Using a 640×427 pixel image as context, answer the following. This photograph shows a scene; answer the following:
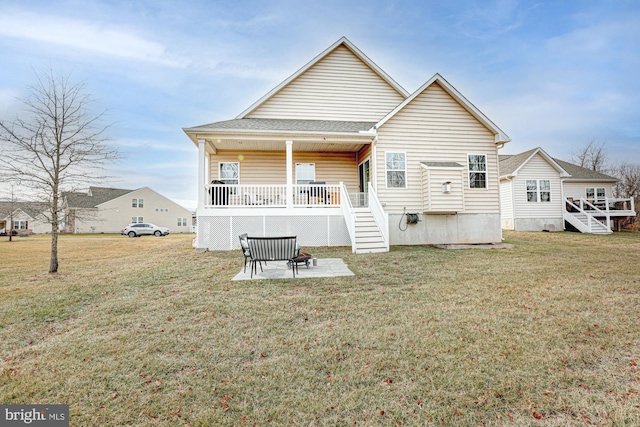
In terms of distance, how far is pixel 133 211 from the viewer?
43.2m

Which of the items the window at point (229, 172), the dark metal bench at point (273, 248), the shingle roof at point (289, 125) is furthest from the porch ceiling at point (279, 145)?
the dark metal bench at point (273, 248)

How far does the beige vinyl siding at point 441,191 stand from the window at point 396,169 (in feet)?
3.12

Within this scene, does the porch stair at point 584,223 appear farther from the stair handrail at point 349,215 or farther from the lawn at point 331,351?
the stair handrail at point 349,215

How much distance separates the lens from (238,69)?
657 inches

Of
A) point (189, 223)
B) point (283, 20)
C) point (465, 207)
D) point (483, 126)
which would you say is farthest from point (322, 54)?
point (189, 223)

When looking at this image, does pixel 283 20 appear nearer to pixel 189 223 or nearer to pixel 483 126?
pixel 483 126

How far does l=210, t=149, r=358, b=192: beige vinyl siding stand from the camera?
45.0ft

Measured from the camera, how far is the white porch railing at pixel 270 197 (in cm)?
1131

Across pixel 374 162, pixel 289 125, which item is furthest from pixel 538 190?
pixel 289 125

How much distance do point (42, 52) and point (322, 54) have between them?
10820mm

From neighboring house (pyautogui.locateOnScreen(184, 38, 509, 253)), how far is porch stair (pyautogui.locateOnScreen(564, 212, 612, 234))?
1089cm

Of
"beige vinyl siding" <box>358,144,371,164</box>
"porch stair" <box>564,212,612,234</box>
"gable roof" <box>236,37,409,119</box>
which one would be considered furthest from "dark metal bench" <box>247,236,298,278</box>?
"porch stair" <box>564,212,612,234</box>

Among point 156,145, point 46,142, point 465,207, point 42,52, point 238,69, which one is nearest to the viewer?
point 46,142

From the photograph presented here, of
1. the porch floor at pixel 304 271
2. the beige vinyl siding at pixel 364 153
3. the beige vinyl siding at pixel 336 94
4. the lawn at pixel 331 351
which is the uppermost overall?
the beige vinyl siding at pixel 336 94
